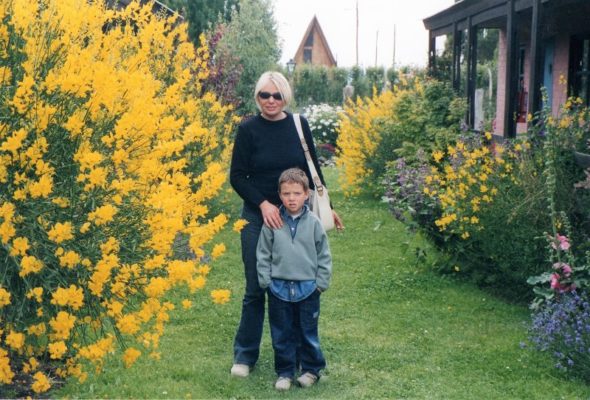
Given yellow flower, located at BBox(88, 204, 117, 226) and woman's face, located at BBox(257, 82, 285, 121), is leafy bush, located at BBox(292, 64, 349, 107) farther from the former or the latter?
yellow flower, located at BBox(88, 204, 117, 226)

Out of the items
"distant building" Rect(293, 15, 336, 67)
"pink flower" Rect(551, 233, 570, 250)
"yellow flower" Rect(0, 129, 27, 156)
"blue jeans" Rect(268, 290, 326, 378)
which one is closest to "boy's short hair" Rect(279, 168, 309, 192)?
"blue jeans" Rect(268, 290, 326, 378)

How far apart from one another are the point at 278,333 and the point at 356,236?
500 centimetres

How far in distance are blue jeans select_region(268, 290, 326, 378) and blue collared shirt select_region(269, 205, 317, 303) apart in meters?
0.03

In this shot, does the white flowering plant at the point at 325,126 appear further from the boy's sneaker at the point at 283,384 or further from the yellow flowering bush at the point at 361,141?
the boy's sneaker at the point at 283,384

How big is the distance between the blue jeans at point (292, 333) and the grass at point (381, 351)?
139mm

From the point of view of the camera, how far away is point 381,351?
529cm

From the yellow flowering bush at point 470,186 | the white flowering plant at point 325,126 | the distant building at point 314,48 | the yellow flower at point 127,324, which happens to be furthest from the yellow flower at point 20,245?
the distant building at point 314,48

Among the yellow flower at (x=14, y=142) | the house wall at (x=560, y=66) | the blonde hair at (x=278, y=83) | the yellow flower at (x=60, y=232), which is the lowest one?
the yellow flower at (x=60, y=232)

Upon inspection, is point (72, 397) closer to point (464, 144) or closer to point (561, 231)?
point (561, 231)

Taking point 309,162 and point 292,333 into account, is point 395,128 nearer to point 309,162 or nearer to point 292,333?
point 309,162

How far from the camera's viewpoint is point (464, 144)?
7117 mm

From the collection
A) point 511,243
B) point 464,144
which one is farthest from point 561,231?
point 464,144

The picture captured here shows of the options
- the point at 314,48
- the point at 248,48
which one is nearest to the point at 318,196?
the point at 248,48

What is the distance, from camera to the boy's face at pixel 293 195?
445 centimetres
